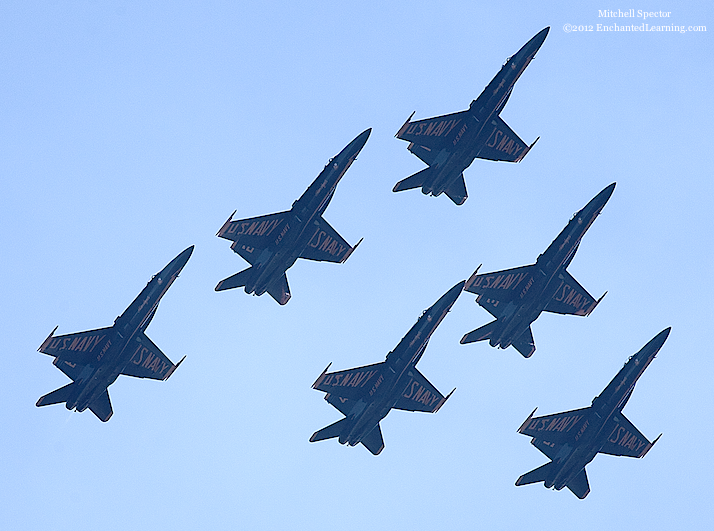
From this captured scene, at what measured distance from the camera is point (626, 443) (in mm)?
76938

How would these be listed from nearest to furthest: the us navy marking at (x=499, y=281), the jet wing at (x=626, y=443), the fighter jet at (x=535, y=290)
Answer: the fighter jet at (x=535, y=290)
the us navy marking at (x=499, y=281)
the jet wing at (x=626, y=443)

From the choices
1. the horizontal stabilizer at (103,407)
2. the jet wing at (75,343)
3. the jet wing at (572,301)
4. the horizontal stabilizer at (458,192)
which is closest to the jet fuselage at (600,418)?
the jet wing at (572,301)

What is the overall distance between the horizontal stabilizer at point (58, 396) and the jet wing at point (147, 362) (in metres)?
3.45

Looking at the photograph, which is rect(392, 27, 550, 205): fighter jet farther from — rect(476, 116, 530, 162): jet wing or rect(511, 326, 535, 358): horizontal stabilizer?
rect(511, 326, 535, 358): horizontal stabilizer

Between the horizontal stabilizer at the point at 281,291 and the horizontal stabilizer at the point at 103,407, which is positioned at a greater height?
the horizontal stabilizer at the point at 281,291

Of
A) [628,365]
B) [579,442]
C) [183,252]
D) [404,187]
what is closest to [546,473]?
[579,442]

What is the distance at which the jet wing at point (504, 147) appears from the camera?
76375 millimetres

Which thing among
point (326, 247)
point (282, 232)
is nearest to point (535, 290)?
point (326, 247)

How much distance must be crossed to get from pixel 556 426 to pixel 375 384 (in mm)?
12393

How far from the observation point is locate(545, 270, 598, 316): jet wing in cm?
7669

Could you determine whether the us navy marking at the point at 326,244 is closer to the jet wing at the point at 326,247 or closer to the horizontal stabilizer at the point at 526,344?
the jet wing at the point at 326,247

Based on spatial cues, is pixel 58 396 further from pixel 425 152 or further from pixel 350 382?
pixel 425 152

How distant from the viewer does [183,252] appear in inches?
2746

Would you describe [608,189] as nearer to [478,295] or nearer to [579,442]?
[478,295]
